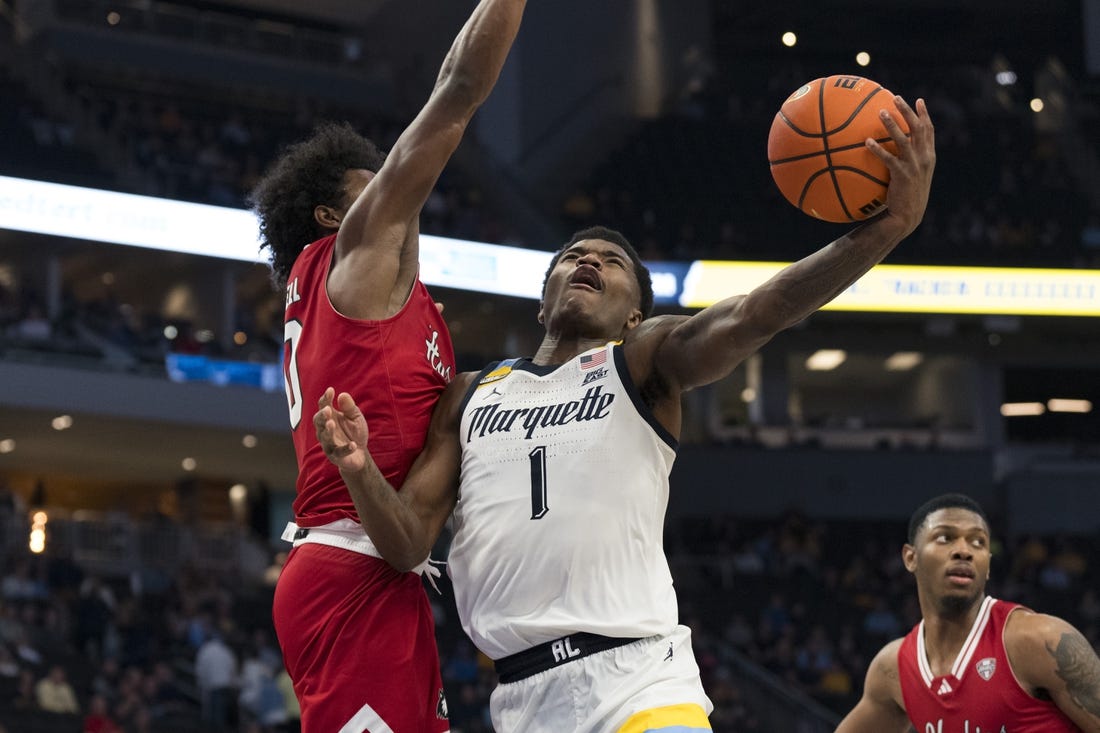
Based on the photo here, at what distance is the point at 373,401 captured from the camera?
173 inches

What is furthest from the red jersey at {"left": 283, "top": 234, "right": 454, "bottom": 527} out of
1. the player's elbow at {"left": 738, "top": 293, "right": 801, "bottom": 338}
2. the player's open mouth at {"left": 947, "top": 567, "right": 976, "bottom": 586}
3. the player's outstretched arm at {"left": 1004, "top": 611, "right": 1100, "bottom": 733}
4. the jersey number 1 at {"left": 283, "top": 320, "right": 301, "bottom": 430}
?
the player's outstretched arm at {"left": 1004, "top": 611, "right": 1100, "bottom": 733}

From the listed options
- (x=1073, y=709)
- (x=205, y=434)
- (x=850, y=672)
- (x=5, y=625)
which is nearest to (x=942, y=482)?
(x=850, y=672)

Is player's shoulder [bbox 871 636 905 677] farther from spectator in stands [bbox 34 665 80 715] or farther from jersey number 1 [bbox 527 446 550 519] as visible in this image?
spectator in stands [bbox 34 665 80 715]

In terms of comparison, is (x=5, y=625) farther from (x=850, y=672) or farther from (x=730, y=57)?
(x=730, y=57)

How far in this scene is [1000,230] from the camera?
2975 cm

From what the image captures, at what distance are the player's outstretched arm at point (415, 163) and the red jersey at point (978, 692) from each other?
2.92 m

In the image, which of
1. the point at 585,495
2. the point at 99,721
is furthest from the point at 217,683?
the point at 585,495

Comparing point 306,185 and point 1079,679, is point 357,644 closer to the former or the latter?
point 306,185

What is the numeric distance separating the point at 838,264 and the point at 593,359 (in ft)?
2.73

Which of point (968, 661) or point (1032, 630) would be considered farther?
point (968, 661)

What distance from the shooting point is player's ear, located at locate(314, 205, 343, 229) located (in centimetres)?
481

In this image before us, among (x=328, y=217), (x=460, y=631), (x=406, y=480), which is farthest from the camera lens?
(x=460, y=631)

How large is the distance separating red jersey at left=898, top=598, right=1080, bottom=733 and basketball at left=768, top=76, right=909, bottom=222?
7.30 feet

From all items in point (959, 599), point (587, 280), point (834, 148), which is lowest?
point (959, 599)
